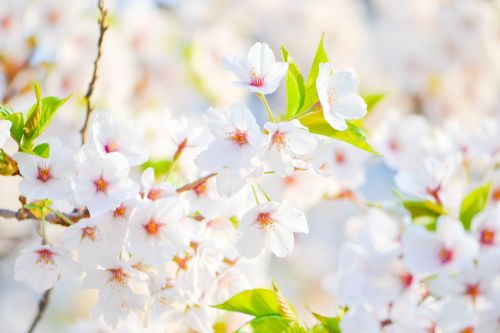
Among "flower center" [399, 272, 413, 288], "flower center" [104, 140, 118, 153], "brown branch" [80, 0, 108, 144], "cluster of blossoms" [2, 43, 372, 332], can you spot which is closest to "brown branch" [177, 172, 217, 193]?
"cluster of blossoms" [2, 43, 372, 332]

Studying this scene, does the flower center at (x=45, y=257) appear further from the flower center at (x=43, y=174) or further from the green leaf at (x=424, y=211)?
the green leaf at (x=424, y=211)

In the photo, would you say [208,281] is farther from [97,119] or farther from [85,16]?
[85,16]

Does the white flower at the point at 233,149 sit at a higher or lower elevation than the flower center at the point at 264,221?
higher

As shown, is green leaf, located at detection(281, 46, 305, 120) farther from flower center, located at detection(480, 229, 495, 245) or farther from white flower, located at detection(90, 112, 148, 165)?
flower center, located at detection(480, 229, 495, 245)

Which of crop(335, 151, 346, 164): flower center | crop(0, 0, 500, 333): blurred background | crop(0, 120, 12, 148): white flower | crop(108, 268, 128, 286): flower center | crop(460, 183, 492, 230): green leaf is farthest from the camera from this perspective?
crop(0, 0, 500, 333): blurred background

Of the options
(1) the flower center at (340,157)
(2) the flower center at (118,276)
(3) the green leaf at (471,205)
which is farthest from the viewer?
(1) the flower center at (340,157)

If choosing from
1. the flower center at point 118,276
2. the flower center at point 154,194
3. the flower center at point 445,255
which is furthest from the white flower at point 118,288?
the flower center at point 445,255

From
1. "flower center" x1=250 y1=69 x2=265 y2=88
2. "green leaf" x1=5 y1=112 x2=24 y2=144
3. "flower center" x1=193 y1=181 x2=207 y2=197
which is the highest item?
"flower center" x1=250 y1=69 x2=265 y2=88

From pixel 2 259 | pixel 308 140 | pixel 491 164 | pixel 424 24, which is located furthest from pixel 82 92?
pixel 424 24

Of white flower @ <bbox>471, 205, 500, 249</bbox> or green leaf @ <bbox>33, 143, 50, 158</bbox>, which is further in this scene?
white flower @ <bbox>471, 205, 500, 249</bbox>
